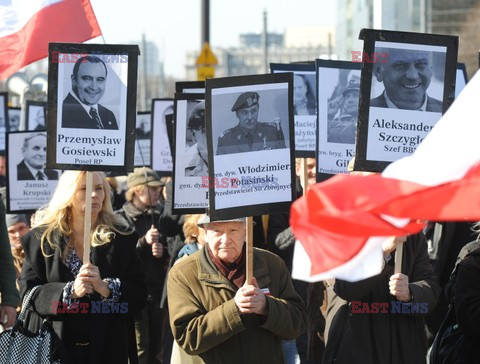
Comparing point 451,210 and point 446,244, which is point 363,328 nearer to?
point 446,244

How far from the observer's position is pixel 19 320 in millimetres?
6000

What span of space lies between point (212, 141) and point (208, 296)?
837 mm

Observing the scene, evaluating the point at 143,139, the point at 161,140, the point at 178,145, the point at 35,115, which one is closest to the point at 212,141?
the point at 178,145

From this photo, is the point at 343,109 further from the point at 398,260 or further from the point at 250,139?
the point at 250,139

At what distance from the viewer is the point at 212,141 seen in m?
5.75

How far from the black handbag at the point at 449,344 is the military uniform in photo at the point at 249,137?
129 centimetres

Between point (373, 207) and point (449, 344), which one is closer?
point (373, 207)

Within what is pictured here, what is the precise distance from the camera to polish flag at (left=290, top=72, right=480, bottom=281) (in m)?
3.55

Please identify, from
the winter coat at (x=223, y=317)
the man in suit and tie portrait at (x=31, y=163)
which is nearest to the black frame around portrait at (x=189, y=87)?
the man in suit and tie portrait at (x=31, y=163)

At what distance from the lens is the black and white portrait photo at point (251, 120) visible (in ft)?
18.9

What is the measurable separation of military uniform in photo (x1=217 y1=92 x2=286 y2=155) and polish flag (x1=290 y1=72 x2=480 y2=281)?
196 cm

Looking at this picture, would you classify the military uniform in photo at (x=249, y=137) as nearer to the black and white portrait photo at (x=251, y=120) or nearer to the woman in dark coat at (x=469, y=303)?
the black and white portrait photo at (x=251, y=120)

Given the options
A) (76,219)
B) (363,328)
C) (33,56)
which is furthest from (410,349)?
(33,56)

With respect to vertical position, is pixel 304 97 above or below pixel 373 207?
above
